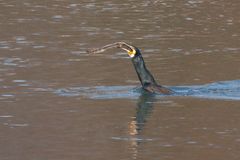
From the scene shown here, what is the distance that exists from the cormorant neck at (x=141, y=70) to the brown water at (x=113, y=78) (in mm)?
265

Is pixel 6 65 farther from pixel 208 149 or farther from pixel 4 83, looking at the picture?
pixel 208 149

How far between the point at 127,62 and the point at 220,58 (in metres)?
1.83

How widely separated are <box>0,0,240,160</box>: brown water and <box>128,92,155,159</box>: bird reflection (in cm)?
1

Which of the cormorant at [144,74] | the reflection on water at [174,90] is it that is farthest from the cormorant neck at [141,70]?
the reflection on water at [174,90]

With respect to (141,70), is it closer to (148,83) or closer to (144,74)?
(144,74)

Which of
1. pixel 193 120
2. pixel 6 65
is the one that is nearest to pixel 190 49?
pixel 6 65

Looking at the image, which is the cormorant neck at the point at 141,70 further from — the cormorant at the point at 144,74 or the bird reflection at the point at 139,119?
the bird reflection at the point at 139,119

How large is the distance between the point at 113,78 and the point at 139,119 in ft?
11.1

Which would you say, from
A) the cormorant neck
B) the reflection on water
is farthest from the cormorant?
the reflection on water

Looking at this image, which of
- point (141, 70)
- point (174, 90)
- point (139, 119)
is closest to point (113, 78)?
point (174, 90)

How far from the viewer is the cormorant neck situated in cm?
1470

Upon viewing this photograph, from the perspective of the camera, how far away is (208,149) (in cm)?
1109

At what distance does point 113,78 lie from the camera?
16.4m

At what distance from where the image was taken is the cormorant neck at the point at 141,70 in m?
14.7
